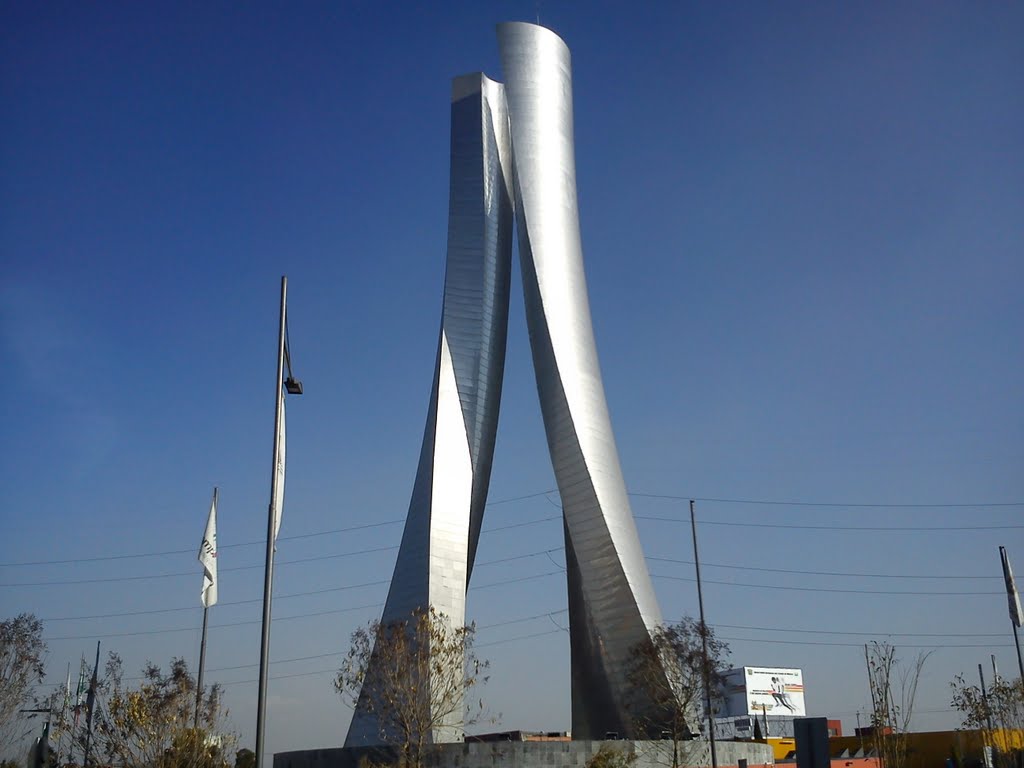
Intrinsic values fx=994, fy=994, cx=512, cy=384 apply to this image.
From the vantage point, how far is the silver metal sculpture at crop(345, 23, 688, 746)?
32.7 meters

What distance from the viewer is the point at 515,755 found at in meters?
26.2

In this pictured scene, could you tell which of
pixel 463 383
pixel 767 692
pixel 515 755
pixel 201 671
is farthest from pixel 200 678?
pixel 767 692

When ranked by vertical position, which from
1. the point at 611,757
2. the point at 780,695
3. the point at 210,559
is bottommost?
the point at 611,757

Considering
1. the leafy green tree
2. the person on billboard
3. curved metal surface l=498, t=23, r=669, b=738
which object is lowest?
the leafy green tree

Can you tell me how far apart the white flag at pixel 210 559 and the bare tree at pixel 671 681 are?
1387cm

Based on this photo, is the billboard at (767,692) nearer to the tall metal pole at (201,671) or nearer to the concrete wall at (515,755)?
the concrete wall at (515,755)

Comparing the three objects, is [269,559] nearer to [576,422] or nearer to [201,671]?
[201,671]

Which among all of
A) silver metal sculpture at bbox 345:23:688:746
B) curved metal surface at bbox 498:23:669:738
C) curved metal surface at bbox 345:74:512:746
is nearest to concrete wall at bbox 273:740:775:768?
curved metal surface at bbox 345:74:512:746

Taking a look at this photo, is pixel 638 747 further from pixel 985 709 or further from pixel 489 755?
pixel 985 709

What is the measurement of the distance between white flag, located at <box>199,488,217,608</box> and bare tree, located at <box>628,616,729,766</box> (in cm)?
1387

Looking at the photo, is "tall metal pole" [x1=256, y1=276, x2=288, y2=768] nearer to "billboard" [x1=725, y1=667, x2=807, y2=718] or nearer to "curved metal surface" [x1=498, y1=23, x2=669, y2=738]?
"curved metal surface" [x1=498, y1=23, x2=669, y2=738]

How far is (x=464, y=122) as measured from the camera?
129ft

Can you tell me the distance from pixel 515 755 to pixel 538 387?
13763 millimetres

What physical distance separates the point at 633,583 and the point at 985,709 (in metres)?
11.4
